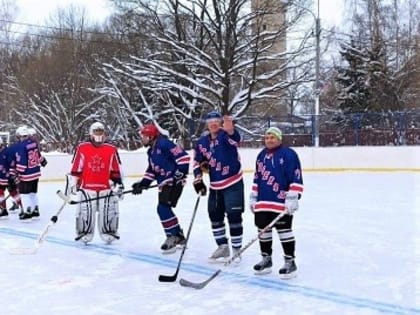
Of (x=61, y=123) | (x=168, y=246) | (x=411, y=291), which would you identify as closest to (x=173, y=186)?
(x=168, y=246)

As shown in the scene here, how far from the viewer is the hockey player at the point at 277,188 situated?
4367 millimetres

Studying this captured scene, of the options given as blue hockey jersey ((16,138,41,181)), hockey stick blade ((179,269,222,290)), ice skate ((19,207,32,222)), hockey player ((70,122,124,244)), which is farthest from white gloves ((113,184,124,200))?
ice skate ((19,207,32,222))

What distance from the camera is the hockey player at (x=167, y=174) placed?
209 inches

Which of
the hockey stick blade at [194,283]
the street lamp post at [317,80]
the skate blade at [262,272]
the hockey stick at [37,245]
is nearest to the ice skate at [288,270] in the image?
the skate blade at [262,272]

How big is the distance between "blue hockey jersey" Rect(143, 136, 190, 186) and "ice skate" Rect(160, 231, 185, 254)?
0.48 metres

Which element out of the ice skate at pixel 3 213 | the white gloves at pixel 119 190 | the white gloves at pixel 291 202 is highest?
the white gloves at pixel 291 202

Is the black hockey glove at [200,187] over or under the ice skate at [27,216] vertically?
over

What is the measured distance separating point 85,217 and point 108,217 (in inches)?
8.1

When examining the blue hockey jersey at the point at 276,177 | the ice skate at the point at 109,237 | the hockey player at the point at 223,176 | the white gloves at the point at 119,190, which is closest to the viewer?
the blue hockey jersey at the point at 276,177

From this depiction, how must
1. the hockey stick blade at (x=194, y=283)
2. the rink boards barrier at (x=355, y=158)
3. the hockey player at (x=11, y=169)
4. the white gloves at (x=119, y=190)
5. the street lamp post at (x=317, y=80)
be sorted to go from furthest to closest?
the street lamp post at (x=317, y=80) → the rink boards barrier at (x=355, y=158) → the hockey player at (x=11, y=169) → the white gloves at (x=119, y=190) → the hockey stick blade at (x=194, y=283)

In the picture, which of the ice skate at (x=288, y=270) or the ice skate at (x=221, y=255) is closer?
the ice skate at (x=288, y=270)

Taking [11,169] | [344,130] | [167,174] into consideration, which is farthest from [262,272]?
[344,130]

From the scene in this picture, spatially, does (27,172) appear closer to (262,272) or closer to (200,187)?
(200,187)

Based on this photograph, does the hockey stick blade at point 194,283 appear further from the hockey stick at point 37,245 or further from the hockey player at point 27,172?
the hockey player at point 27,172
